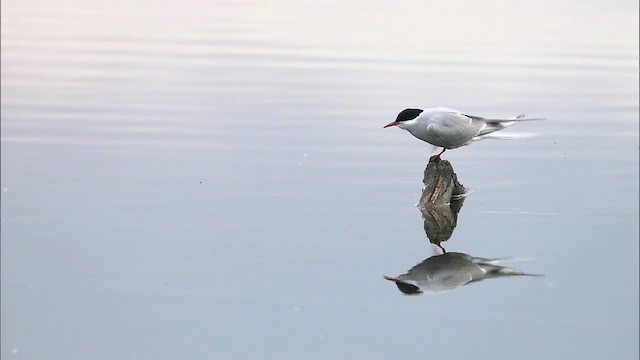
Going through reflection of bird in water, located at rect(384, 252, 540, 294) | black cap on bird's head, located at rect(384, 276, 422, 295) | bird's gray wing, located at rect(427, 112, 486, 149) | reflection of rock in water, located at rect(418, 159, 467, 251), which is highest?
bird's gray wing, located at rect(427, 112, 486, 149)

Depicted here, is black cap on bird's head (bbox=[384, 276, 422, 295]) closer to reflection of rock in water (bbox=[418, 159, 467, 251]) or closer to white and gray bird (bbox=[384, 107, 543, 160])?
reflection of rock in water (bbox=[418, 159, 467, 251])

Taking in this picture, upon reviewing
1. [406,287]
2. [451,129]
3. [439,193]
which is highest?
[451,129]

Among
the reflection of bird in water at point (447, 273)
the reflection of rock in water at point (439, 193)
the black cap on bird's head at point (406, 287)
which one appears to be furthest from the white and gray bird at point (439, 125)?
the black cap on bird's head at point (406, 287)

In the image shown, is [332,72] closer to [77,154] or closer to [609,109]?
[609,109]

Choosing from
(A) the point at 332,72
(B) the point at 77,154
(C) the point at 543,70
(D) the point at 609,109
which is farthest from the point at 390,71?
(B) the point at 77,154

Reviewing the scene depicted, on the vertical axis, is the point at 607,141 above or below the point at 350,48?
below

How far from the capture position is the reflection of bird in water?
7.60 meters

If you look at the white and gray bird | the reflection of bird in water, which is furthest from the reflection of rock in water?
the reflection of bird in water

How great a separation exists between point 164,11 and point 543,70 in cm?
840

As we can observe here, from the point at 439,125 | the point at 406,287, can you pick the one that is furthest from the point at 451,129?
the point at 406,287

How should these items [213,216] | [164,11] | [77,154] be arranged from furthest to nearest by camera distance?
1. [164,11]
2. [77,154]
3. [213,216]

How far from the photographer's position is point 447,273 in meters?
7.81

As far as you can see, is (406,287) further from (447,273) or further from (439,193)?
(439,193)

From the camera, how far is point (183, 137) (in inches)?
455
